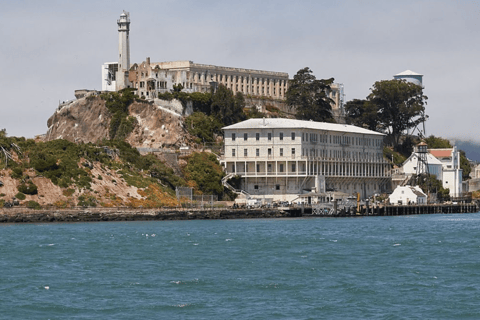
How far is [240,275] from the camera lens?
4822 centimetres

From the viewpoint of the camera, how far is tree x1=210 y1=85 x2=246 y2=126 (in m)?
134

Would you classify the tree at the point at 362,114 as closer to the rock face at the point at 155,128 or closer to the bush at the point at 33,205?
the rock face at the point at 155,128

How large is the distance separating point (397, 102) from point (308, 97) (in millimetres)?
14968

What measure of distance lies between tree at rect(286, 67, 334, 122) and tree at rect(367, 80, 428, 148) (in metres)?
7.88

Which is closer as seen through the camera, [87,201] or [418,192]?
[87,201]

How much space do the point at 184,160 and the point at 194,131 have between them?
378 inches

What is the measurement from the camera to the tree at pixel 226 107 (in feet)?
439

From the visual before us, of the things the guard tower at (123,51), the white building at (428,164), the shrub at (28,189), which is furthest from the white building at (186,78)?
the shrub at (28,189)

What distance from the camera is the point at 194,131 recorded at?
128 metres

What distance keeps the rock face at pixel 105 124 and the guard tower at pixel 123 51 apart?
425 cm

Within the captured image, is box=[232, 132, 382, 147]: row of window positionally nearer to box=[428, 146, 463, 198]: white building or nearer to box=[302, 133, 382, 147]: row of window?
box=[302, 133, 382, 147]: row of window

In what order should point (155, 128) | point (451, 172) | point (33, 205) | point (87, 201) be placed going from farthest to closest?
1. point (451, 172)
2. point (155, 128)
3. point (87, 201)
4. point (33, 205)

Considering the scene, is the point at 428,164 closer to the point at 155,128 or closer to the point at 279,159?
the point at 279,159

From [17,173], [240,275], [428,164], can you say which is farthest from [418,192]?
[240,275]
